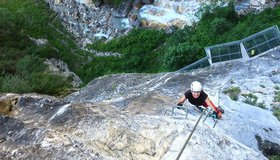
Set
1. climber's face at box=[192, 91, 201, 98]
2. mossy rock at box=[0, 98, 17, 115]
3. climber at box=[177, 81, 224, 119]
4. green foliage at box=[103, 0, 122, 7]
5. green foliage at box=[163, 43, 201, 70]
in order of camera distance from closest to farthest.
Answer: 1. climber's face at box=[192, 91, 201, 98]
2. climber at box=[177, 81, 224, 119]
3. mossy rock at box=[0, 98, 17, 115]
4. green foliage at box=[163, 43, 201, 70]
5. green foliage at box=[103, 0, 122, 7]

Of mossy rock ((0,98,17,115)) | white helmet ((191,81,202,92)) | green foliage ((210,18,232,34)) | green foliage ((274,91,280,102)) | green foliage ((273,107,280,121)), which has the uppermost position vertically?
green foliage ((210,18,232,34))

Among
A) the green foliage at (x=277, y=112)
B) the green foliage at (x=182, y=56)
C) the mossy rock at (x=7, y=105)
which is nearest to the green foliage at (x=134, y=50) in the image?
the green foliage at (x=182, y=56)

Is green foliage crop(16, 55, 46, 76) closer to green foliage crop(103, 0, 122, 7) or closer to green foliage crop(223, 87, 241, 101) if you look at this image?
green foliage crop(103, 0, 122, 7)

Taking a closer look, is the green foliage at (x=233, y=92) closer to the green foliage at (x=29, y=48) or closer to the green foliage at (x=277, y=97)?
the green foliage at (x=277, y=97)

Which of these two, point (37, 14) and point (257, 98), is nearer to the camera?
point (257, 98)

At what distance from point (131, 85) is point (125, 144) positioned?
10.0m

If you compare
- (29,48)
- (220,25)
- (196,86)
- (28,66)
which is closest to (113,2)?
(29,48)

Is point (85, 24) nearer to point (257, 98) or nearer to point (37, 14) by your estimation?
point (37, 14)

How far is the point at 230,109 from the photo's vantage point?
54.1 ft

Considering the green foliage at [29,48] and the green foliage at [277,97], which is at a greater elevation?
the green foliage at [29,48]

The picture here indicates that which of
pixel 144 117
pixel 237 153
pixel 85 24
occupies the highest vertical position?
pixel 85 24

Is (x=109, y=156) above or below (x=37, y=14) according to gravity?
below

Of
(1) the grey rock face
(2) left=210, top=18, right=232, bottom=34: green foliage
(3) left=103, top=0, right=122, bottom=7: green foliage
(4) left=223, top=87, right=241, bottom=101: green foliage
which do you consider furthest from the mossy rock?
(3) left=103, top=0, right=122, bottom=7: green foliage

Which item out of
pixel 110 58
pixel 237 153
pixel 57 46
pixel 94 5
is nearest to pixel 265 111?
pixel 237 153
